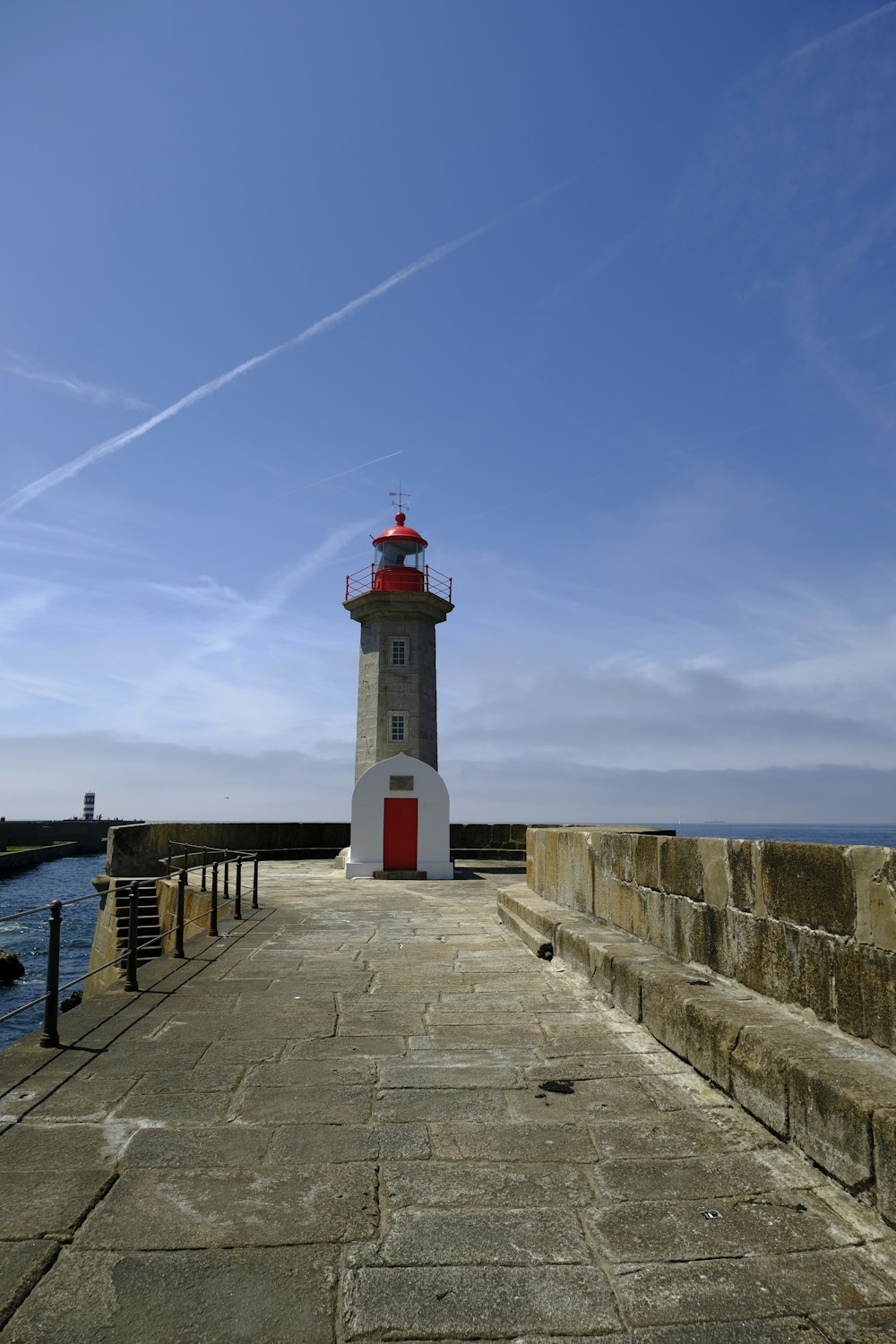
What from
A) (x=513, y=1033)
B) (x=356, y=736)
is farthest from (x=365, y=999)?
(x=356, y=736)

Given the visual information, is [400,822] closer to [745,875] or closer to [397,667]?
[397,667]

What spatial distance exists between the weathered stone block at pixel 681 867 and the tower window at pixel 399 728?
15029 millimetres

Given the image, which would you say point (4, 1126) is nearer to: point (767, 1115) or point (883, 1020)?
point (767, 1115)

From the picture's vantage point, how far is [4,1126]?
11.2 feet

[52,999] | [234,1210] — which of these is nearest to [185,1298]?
[234,1210]

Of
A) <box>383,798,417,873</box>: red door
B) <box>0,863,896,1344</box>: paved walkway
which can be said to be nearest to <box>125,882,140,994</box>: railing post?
<box>0,863,896,1344</box>: paved walkway

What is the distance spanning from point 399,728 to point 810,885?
55.6 ft

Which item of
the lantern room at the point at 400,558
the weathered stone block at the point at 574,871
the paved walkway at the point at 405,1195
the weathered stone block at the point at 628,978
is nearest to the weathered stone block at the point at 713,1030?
the paved walkway at the point at 405,1195

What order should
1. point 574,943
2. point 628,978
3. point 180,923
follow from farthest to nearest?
point 180,923
point 574,943
point 628,978

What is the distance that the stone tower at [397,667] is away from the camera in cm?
2034

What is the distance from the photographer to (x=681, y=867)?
511 cm

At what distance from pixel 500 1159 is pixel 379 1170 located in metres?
0.45

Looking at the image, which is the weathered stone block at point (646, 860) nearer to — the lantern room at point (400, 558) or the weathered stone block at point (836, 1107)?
the weathered stone block at point (836, 1107)

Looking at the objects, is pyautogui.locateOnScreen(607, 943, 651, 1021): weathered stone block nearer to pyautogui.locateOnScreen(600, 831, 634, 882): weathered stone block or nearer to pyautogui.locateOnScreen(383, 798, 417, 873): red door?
pyautogui.locateOnScreen(600, 831, 634, 882): weathered stone block
